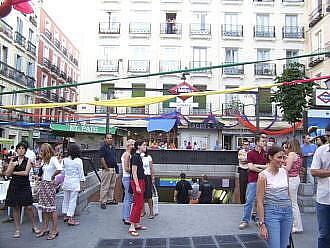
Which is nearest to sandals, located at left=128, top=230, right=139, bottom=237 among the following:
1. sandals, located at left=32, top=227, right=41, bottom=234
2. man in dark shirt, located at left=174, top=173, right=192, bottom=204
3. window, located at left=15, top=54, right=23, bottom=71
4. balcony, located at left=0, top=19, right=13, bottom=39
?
sandals, located at left=32, top=227, right=41, bottom=234

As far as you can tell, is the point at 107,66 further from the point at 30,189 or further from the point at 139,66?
the point at 30,189

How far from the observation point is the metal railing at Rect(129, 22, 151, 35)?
3534 centimetres

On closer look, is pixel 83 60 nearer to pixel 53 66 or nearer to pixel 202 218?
pixel 53 66

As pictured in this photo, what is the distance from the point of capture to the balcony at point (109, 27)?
3525 cm

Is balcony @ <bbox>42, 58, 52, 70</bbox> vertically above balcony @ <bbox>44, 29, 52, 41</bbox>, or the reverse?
balcony @ <bbox>44, 29, 52, 41</bbox>

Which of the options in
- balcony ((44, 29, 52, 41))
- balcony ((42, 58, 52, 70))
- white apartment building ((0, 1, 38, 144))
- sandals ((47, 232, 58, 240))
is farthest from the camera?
balcony ((44, 29, 52, 41))

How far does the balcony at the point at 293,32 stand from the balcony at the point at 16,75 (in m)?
24.6

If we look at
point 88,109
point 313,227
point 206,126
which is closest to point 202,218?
point 313,227

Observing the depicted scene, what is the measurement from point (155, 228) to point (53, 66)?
41613mm

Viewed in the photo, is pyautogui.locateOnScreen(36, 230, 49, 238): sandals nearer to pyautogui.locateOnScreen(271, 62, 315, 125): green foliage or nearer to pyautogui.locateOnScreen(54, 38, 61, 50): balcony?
pyautogui.locateOnScreen(271, 62, 315, 125): green foliage

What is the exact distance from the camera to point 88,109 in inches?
1353

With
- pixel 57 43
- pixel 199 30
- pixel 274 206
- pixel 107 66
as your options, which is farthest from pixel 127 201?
pixel 57 43

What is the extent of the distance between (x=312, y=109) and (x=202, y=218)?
3.80 m

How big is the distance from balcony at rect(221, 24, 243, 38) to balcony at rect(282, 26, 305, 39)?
396 cm
